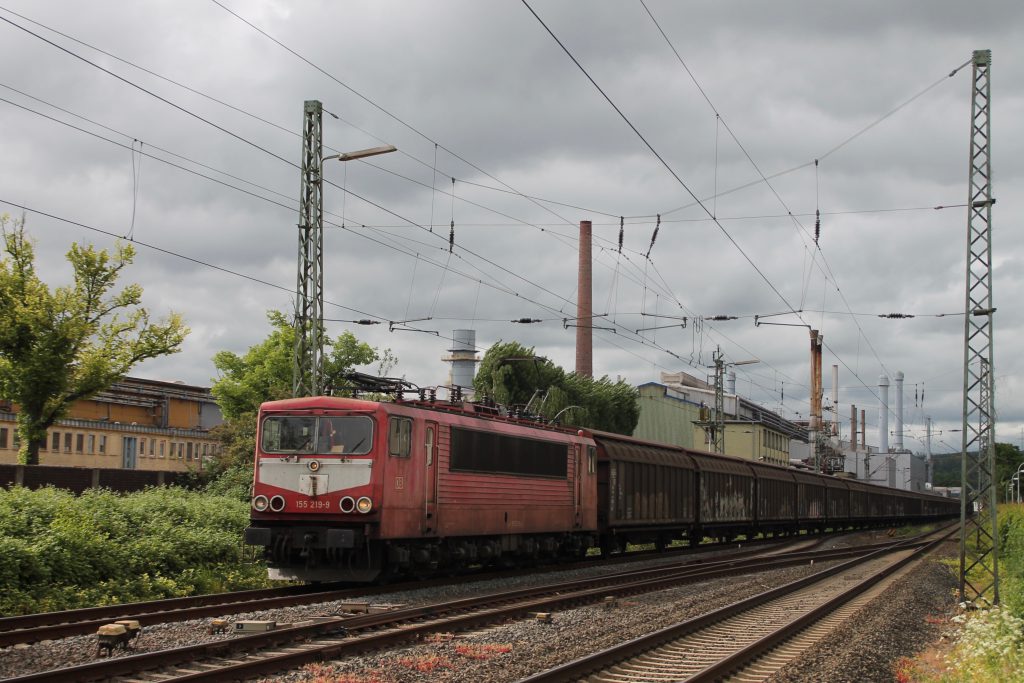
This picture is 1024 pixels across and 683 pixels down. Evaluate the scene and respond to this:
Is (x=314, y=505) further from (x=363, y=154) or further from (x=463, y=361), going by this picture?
(x=463, y=361)

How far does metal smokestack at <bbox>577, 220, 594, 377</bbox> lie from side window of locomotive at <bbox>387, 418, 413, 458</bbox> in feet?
131

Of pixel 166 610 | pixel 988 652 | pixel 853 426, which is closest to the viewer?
pixel 988 652

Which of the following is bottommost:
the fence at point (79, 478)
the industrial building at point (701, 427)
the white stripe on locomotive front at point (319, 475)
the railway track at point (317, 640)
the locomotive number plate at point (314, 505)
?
the railway track at point (317, 640)

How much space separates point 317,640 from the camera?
13531 millimetres

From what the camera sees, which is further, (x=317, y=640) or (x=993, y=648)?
(x=317, y=640)

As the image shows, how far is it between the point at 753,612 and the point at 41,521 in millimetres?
12646

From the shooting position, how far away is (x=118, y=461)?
2140 inches

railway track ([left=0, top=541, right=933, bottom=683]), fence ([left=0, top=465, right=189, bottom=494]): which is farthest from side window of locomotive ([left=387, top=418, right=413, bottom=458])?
fence ([left=0, top=465, right=189, bottom=494])

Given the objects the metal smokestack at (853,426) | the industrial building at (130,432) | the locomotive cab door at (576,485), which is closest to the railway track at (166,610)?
the locomotive cab door at (576,485)

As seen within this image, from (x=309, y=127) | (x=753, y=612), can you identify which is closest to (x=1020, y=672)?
(x=753, y=612)

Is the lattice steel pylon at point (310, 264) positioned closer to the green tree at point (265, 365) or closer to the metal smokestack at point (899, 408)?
the green tree at point (265, 365)

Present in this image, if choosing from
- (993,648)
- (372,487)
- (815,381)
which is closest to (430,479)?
(372,487)

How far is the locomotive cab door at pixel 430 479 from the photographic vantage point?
2067cm

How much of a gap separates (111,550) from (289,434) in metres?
3.74
